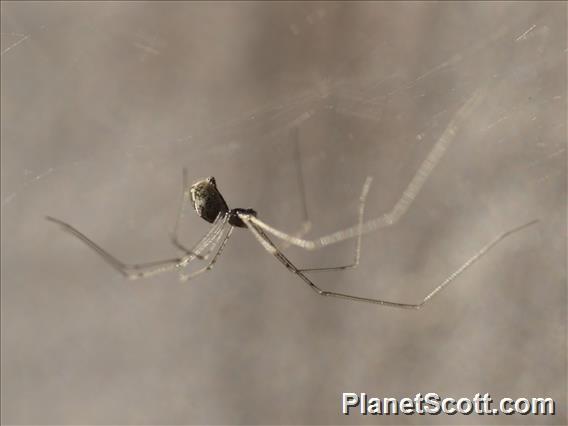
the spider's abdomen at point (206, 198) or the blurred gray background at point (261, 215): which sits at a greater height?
the blurred gray background at point (261, 215)

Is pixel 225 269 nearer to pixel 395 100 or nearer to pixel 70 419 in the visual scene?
pixel 70 419

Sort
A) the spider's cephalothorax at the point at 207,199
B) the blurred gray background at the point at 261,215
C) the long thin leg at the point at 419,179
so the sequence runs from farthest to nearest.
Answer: the blurred gray background at the point at 261,215, the long thin leg at the point at 419,179, the spider's cephalothorax at the point at 207,199

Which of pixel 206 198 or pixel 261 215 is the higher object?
pixel 261 215

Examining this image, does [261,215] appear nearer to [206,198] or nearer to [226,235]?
[226,235]

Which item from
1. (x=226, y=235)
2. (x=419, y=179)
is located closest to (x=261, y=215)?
(x=419, y=179)

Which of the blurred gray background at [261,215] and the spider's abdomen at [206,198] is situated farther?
the blurred gray background at [261,215]

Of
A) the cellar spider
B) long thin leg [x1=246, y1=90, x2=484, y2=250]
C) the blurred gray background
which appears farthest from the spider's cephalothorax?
the blurred gray background

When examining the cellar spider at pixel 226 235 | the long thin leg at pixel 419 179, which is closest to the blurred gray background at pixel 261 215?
the long thin leg at pixel 419 179

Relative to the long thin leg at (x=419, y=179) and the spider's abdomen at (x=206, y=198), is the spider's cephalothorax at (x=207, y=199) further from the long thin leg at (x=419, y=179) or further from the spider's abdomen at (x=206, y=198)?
the long thin leg at (x=419, y=179)
